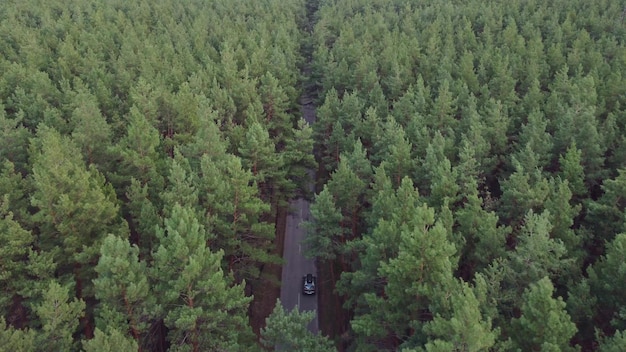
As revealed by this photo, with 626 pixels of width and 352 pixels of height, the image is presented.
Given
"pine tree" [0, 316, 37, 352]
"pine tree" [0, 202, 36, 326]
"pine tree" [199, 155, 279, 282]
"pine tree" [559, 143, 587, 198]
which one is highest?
"pine tree" [559, 143, 587, 198]

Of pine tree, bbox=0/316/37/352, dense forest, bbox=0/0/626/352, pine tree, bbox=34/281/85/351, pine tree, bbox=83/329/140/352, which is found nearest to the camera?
pine tree, bbox=83/329/140/352

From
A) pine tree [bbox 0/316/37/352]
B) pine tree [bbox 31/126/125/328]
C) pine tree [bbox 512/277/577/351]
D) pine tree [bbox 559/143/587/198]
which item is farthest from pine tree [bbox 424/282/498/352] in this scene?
pine tree [bbox 31/126/125/328]

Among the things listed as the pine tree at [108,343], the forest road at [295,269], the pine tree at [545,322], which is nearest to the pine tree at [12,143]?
the pine tree at [108,343]

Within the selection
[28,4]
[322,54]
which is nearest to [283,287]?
[322,54]

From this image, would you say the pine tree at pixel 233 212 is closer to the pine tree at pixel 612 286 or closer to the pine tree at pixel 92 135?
the pine tree at pixel 92 135

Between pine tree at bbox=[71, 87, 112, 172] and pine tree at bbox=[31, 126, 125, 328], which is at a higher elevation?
pine tree at bbox=[71, 87, 112, 172]

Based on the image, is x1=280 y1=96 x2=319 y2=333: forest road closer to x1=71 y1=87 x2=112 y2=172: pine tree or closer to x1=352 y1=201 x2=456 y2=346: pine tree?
x1=352 y1=201 x2=456 y2=346: pine tree

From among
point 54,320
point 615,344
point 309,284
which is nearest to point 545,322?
point 615,344
